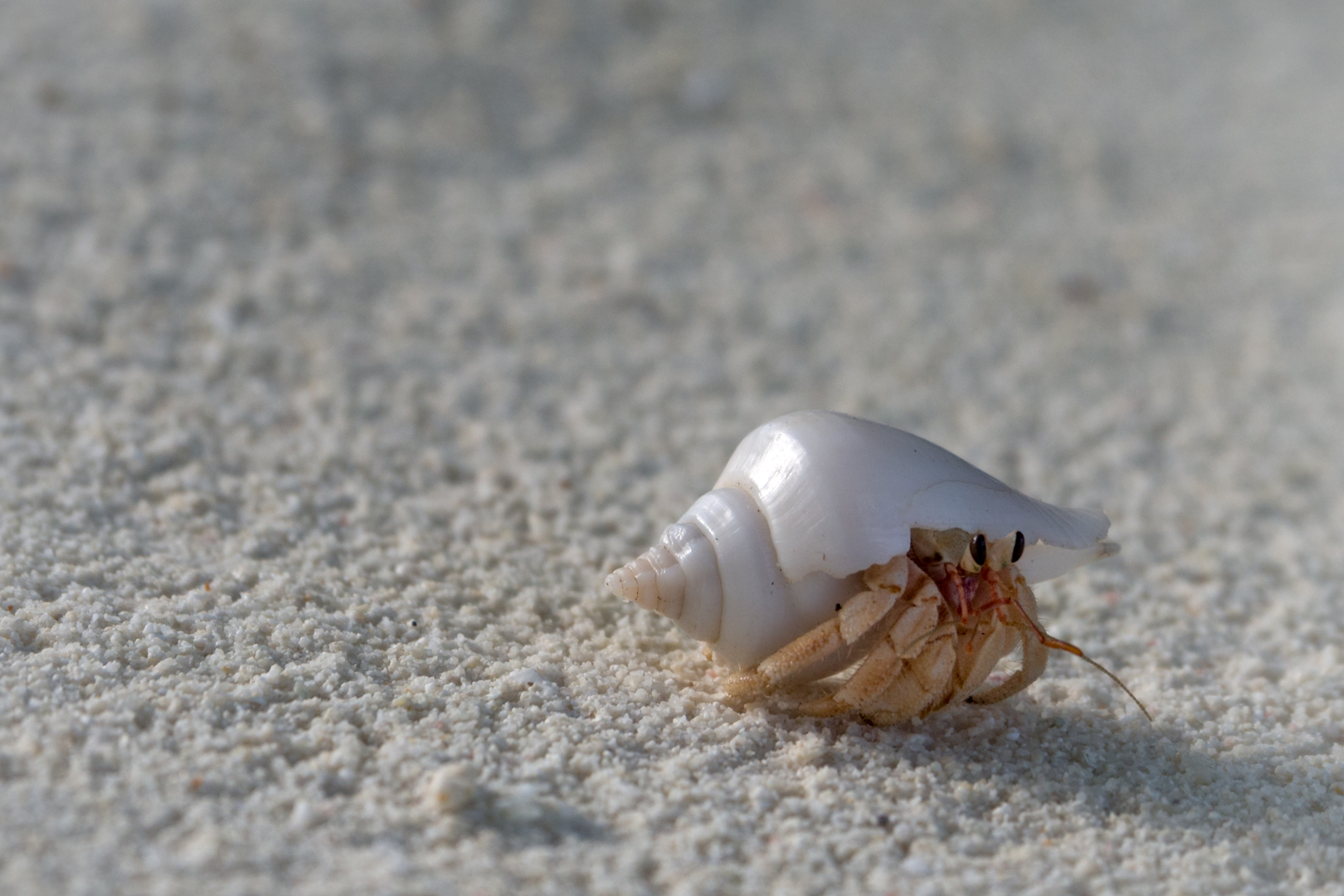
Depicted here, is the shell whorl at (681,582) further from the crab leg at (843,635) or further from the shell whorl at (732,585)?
the crab leg at (843,635)

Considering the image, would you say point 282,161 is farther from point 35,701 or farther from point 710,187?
point 35,701

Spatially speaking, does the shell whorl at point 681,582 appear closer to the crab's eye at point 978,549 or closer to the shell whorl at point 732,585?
the shell whorl at point 732,585

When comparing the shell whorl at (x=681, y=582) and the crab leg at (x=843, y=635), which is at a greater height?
the shell whorl at (x=681, y=582)

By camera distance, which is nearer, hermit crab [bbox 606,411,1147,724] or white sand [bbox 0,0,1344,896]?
white sand [bbox 0,0,1344,896]

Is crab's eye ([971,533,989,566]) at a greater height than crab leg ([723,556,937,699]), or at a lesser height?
greater

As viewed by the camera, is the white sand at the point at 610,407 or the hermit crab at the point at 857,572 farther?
the hermit crab at the point at 857,572

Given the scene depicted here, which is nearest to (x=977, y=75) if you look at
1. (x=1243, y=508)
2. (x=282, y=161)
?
(x=1243, y=508)

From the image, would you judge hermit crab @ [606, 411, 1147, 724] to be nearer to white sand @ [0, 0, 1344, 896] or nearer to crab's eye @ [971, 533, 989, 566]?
crab's eye @ [971, 533, 989, 566]

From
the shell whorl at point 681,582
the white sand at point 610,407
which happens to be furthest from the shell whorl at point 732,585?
the white sand at point 610,407

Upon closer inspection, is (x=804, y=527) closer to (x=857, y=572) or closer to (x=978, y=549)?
(x=857, y=572)

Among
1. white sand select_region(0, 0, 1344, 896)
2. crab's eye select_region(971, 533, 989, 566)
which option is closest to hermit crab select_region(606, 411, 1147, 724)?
crab's eye select_region(971, 533, 989, 566)
